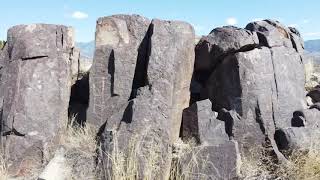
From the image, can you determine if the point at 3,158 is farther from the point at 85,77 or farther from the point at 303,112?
the point at 303,112

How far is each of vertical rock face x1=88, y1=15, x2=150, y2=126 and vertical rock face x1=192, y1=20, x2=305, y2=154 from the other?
3.46 ft

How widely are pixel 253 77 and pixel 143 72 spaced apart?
1.72 metres

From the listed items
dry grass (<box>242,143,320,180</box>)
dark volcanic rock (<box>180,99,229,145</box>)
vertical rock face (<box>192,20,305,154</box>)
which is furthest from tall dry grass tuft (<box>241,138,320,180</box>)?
dark volcanic rock (<box>180,99,229,145</box>)

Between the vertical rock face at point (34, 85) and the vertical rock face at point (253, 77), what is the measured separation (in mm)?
2270

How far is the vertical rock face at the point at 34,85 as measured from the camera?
686cm

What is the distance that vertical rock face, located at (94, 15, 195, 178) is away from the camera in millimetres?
6648

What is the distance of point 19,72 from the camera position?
7238 millimetres

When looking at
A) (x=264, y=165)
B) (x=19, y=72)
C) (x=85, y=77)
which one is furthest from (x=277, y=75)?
(x=19, y=72)

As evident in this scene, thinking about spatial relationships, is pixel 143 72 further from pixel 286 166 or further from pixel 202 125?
pixel 286 166

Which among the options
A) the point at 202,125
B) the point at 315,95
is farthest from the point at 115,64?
the point at 315,95

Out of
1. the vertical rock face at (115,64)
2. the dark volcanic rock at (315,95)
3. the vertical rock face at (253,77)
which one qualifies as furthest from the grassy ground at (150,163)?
the dark volcanic rock at (315,95)

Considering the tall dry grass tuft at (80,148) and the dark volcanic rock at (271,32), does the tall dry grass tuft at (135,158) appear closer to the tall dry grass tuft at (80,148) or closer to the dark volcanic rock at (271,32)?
the tall dry grass tuft at (80,148)

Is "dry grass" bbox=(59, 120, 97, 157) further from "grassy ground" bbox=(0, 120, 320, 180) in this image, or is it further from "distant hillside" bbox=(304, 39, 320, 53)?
"distant hillside" bbox=(304, 39, 320, 53)

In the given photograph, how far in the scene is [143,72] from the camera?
7695mm
